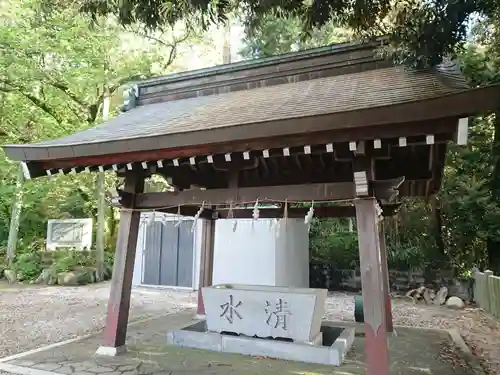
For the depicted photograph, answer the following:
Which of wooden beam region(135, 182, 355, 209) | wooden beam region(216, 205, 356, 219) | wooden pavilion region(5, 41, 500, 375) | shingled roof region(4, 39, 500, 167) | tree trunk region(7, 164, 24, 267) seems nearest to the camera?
shingled roof region(4, 39, 500, 167)

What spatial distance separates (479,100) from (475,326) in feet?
20.0

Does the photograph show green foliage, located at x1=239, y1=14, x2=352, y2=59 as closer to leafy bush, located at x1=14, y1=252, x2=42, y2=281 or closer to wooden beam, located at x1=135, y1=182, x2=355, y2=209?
leafy bush, located at x1=14, y1=252, x2=42, y2=281

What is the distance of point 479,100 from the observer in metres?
3.02

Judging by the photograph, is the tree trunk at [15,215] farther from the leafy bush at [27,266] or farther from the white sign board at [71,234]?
the white sign board at [71,234]

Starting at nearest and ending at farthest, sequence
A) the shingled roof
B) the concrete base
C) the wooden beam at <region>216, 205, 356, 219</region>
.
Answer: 1. the shingled roof
2. the concrete base
3. the wooden beam at <region>216, 205, 356, 219</region>

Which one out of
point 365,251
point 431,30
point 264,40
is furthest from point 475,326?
point 264,40

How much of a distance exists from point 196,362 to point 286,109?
3.21 metres

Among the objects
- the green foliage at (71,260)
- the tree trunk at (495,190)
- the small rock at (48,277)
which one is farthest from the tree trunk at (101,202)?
the tree trunk at (495,190)

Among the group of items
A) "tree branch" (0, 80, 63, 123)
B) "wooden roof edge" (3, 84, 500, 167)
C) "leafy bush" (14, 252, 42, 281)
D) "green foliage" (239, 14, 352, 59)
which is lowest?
"leafy bush" (14, 252, 42, 281)

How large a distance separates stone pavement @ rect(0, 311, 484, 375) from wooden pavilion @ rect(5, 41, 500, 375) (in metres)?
0.44

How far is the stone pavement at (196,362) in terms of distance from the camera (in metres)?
4.43

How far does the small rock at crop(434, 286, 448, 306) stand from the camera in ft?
32.7

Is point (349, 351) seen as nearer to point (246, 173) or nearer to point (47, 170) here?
point (246, 173)

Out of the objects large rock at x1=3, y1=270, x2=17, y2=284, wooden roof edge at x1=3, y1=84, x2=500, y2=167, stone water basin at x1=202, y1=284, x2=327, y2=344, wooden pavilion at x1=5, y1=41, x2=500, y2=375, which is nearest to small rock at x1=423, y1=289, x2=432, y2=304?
wooden pavilion at x1=5, y1=41, x2=500, y2=375
